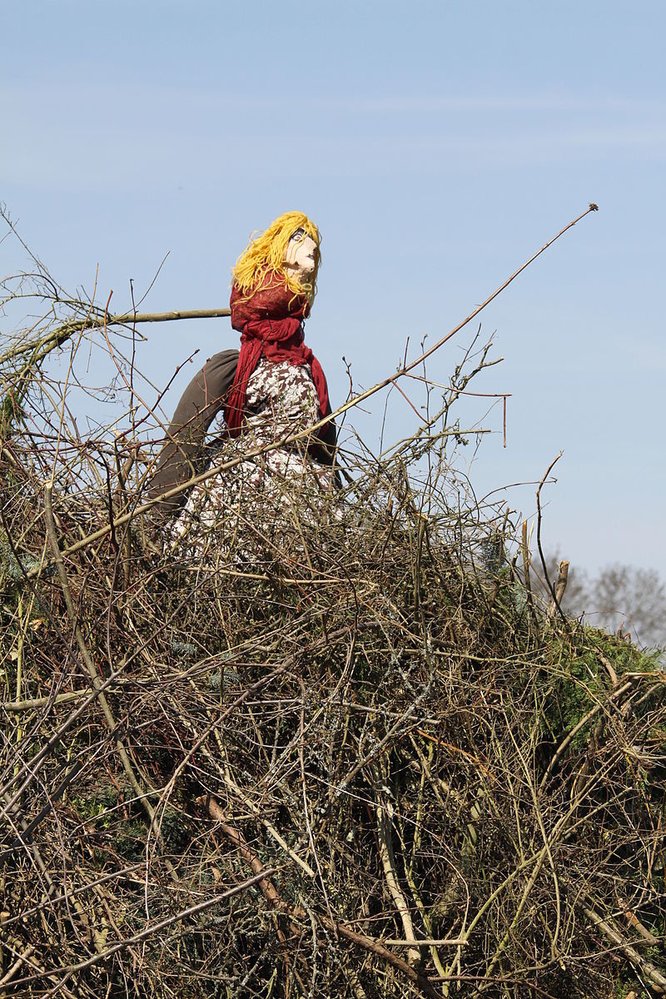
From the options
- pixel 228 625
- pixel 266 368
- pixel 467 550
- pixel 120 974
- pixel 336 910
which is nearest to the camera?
pixel 336 910

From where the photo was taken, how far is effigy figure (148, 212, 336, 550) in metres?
3.07

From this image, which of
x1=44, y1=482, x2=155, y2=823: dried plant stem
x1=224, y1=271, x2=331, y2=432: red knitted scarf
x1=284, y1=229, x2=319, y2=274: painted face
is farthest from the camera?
x1=284, y1=229, x2=319, y2=274: painted face

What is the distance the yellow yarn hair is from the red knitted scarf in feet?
0.08

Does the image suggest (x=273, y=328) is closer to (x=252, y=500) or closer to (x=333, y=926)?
(x=252, y=500)

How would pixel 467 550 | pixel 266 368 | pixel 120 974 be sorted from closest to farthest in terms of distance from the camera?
pixel 120 974, pixel 467 550, pixel 266 368

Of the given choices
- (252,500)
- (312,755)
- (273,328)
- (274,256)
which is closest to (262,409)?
Result: (273,328)

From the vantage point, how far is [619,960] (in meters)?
2.96

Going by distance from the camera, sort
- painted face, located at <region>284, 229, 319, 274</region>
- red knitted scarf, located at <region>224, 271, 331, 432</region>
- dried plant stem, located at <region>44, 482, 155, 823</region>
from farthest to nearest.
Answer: painted face, located at <region>284, 229, 319, 274</region> < red knitted scarf, located at <region>224, 271, 331, 432</region> < dried plant stem, located at <region>44, 482, 155, 823</region>

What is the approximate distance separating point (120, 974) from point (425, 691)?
863 mm

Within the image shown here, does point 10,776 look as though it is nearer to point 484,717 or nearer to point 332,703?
point 332,703

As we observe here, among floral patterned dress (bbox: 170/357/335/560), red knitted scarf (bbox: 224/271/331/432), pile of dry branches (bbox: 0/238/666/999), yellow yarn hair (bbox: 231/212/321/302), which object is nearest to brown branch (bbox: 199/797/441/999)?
pile of dry branches (bbox: 0/238/666/999)

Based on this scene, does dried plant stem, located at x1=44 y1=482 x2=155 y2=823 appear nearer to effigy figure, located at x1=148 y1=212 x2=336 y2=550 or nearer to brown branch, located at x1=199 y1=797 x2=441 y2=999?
brown branch, located at x1=199 y1=797 x2=441 y2=999

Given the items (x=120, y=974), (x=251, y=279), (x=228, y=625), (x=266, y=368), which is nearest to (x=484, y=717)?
(x=228, y=625)

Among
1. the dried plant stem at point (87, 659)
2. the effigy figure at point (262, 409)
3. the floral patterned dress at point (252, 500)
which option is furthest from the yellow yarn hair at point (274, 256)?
the dried plant stem at point (87, 659)
